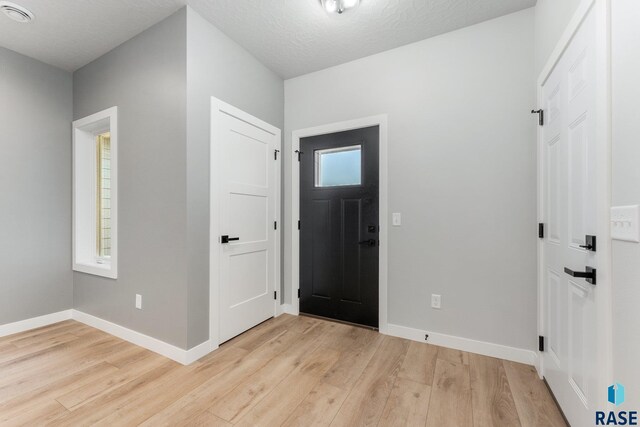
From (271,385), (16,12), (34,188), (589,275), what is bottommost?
(271,385)

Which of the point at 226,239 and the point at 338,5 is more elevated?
the point at 338,5

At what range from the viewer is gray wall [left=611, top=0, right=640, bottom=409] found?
93 cm

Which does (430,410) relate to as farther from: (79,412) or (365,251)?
(79,412)

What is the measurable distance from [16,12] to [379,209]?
3348 mm

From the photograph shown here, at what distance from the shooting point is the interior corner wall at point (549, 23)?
4.90 ft

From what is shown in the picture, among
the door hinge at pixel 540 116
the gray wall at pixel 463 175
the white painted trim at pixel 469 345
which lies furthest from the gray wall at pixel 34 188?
the door hinge at pixel 540 116

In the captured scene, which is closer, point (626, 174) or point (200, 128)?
point (626, 174)

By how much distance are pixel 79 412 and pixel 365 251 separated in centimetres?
231

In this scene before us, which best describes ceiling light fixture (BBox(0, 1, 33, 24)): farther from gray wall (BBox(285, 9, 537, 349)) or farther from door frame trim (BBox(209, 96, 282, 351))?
gray wall (BBox(285, 9, 537, 349))

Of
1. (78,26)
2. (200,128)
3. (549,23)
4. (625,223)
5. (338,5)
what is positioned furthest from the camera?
(78,26)

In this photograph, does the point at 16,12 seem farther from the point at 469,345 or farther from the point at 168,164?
the point at 469,345

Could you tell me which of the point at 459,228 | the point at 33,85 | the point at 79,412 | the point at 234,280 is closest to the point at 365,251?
the point at 459,228

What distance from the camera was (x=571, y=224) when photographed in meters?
1.46

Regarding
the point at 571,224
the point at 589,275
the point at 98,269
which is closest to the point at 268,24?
the point at 571,224
